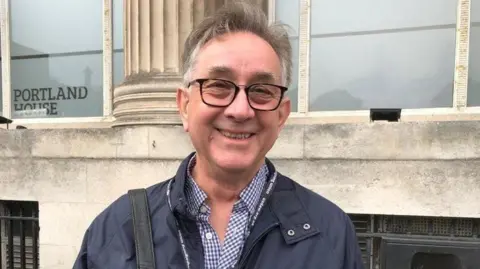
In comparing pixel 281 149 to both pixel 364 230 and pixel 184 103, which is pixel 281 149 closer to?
pixel 364 230

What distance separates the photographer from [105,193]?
196 inches

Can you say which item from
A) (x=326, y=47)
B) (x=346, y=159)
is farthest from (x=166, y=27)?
(x=346, y=159)

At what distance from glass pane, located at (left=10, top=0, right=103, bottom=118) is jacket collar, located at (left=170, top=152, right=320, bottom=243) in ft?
15.7

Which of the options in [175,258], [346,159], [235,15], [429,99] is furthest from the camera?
[429,99]

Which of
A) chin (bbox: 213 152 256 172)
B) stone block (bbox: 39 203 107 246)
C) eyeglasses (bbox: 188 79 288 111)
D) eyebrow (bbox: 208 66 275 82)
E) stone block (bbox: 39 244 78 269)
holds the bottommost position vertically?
stone block (bbox: 39 244 78 269)

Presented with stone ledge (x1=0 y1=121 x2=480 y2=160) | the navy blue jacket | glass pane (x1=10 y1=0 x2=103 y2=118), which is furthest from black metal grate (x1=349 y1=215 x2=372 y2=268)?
glass pane (x1=10 y1=0 x2=103 y2=118)

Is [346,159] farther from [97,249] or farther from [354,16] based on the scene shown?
[97,249]

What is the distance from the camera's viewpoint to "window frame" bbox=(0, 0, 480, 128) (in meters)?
4.68

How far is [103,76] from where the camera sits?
→ 19.9 feet

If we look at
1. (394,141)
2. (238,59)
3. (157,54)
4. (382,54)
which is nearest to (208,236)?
(238,59)

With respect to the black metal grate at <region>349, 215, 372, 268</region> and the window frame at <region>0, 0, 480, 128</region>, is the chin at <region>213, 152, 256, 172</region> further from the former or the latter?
the window frame at <region>0, 0, 480, 128</region>

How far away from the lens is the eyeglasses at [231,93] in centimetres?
155

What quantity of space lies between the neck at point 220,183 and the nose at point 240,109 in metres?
0.23

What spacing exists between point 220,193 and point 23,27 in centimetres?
599
